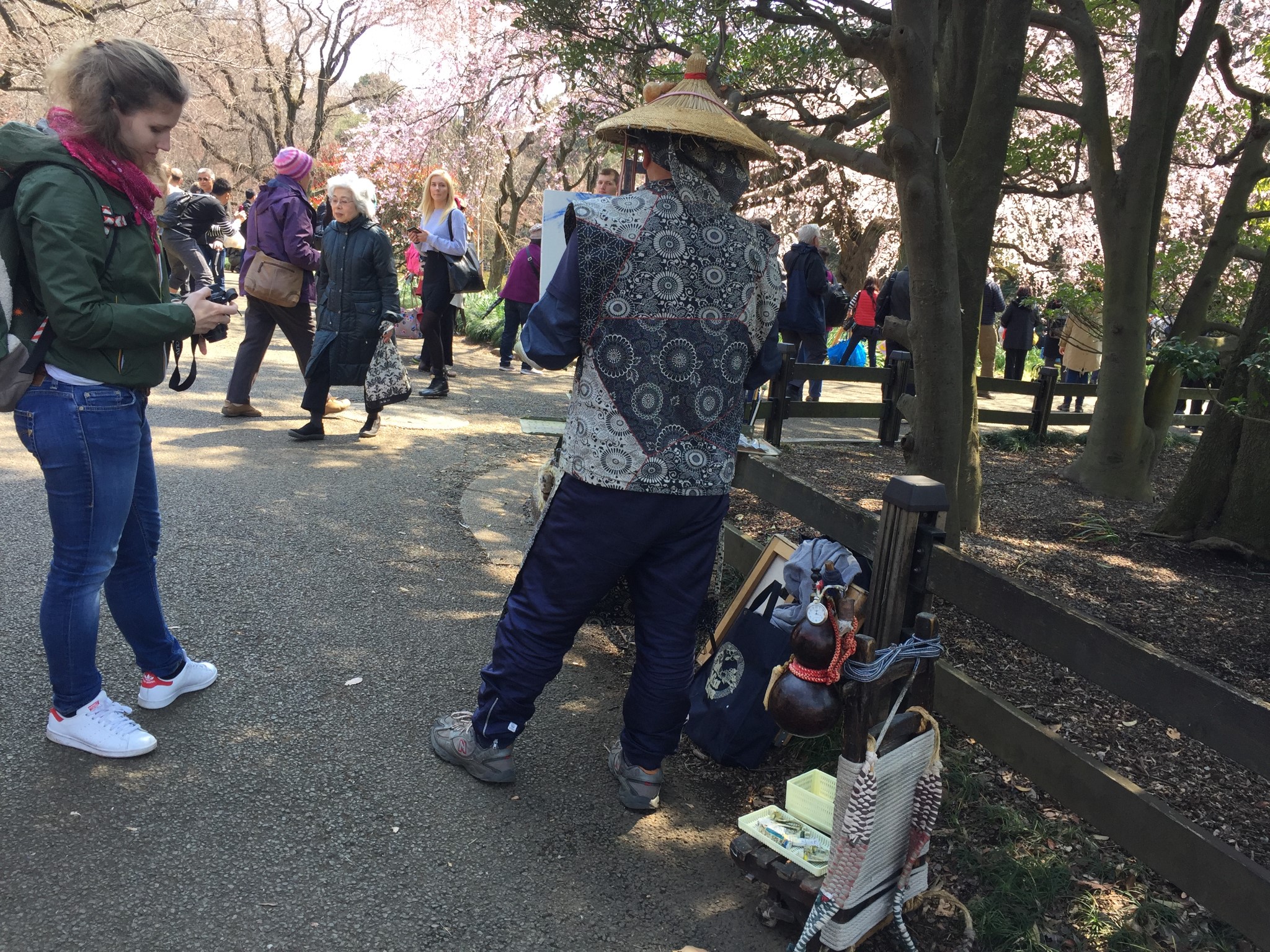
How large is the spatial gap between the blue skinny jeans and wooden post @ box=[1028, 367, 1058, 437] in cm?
939

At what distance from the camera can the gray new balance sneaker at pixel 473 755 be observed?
3.01m

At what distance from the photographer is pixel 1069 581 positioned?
535cm

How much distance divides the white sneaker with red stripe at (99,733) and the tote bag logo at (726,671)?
1.84 metres

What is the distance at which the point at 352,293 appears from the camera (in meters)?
6.62

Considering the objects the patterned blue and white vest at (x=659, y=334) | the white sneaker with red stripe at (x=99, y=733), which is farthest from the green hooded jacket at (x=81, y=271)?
the patterned blue and white vest at (x=659, y=334)

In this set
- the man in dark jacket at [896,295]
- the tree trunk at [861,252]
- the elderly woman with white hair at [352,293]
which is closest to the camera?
the elderly woman with white hair at [352,293]

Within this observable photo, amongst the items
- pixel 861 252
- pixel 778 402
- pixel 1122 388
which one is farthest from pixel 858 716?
pixel 861 252

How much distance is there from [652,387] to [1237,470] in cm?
473

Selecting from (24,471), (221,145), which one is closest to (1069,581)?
(24,471)

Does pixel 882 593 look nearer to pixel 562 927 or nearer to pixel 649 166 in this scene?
pixel 562 927

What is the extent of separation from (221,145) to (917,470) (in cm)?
4005

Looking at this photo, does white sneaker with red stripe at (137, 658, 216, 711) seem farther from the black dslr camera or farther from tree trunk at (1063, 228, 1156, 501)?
tree trunk at (1063, 228, 1156, 501)

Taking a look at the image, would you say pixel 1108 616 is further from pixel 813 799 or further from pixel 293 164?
pixel 293 164

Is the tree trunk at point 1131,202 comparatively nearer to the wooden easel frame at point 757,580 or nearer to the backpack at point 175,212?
the wooden easel frame at point 757,580
